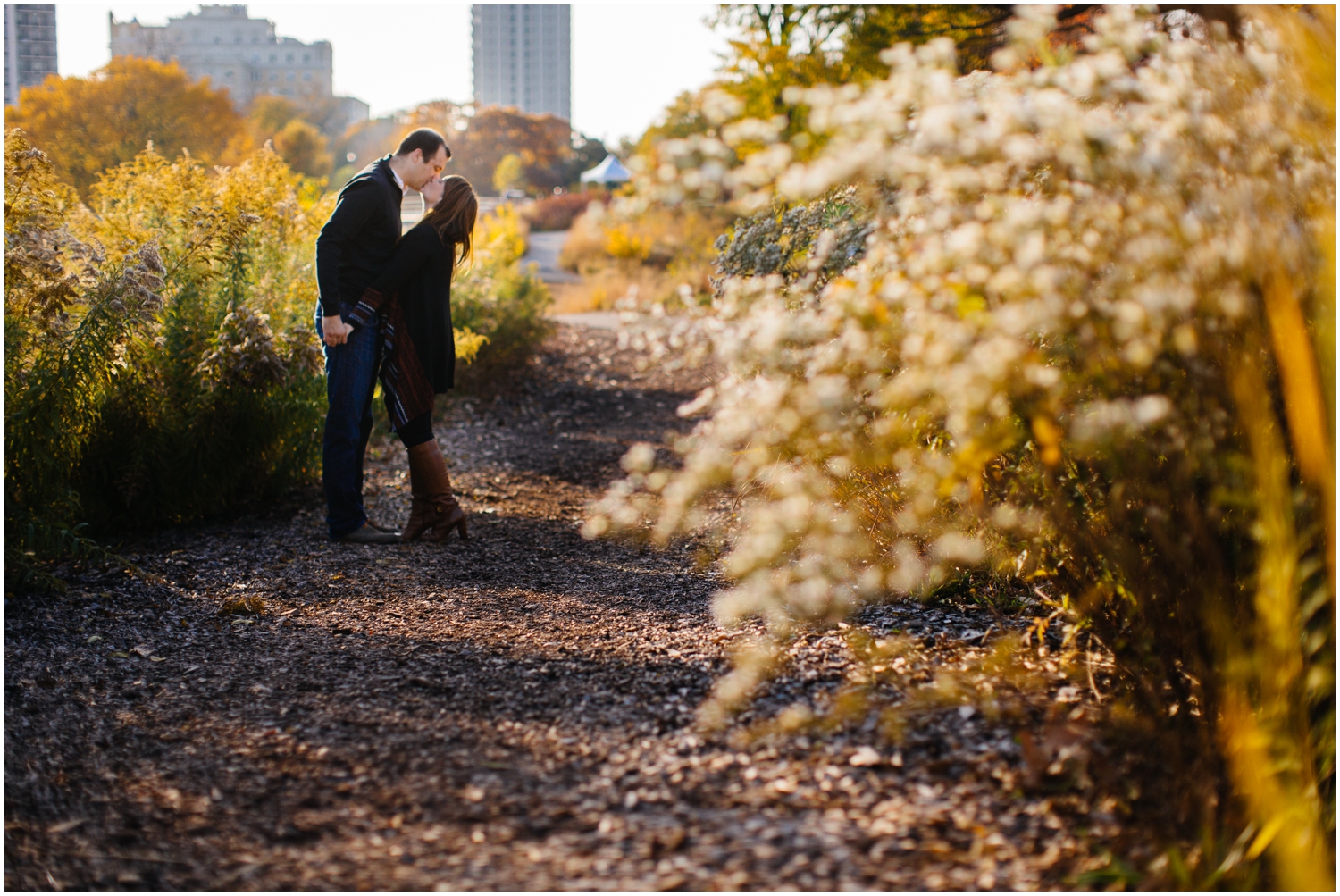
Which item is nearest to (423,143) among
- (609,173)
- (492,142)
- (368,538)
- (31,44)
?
(368,538)

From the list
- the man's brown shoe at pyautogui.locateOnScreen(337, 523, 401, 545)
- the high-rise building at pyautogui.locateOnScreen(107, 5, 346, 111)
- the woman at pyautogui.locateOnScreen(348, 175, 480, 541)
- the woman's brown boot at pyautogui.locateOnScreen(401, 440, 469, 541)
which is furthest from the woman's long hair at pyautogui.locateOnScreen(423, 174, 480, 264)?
the high-rise building at pyautogui.locateOnScreen(107, 5, 346, 111)

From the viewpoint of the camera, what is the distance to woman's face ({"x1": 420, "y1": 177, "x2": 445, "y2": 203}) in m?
3.98

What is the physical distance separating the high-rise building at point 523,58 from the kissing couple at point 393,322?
15525cm

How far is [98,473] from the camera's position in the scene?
3775mm

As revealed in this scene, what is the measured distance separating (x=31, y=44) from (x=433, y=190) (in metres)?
41.3

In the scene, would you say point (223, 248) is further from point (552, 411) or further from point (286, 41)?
point (286, 41)

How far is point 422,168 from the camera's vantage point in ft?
12.9

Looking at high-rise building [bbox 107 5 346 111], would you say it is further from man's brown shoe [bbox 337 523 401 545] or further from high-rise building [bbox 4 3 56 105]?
man's brown shoe [bbox 337 523 401 545]

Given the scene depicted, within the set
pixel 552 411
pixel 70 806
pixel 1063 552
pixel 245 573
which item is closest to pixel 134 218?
pixel 245 573

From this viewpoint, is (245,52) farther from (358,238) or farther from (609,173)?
(358,238)

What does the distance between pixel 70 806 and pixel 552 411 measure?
5.89 metres

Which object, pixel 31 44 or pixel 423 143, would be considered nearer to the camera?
pixel 423 143

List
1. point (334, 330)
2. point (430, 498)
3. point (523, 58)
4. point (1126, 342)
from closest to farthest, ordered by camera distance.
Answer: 1. point (1126, 342)
2. point (334, 330)
3. point (430, 498)
4. point (523, 58)

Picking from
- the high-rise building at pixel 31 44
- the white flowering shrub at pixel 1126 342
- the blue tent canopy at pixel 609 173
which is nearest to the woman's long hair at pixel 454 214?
the white flowering shrub at pixel 1126 342
